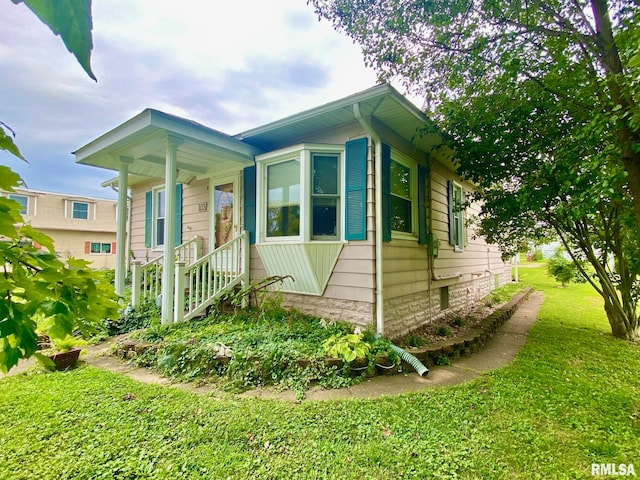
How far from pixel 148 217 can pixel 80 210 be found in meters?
16.2

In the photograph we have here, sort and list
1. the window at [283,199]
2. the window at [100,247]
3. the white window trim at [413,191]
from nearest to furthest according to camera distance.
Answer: the window at [283,199] → the white window trim at [413,191] → the window at [100,247]

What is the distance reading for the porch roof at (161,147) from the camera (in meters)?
4.17

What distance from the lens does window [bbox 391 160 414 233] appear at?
4.89m

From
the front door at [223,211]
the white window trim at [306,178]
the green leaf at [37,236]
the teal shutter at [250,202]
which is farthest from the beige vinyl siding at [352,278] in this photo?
the green leaf at [37,236]

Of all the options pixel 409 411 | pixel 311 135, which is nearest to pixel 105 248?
pixel 311 135

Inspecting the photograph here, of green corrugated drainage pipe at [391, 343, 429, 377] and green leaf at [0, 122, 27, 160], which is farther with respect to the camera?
green corrugated drainage pipe at [391, 343, 429, 377]

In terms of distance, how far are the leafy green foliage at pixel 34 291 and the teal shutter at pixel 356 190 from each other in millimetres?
3505

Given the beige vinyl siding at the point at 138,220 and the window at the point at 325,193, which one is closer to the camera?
the window at the point at 325,193

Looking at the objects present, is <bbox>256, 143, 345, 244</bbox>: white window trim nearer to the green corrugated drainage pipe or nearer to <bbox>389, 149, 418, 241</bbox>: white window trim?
<bbox>389, 149, 418, 241</bbox>: white window trim

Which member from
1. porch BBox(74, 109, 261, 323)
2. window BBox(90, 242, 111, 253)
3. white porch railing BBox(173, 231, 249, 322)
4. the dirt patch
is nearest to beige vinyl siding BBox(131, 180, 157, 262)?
porch BBox(74, 109, 261, 323)

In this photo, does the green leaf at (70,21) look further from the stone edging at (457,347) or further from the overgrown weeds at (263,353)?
the stone edging at (457,347)

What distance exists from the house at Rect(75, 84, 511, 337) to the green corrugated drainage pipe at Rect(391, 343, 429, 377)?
45cm

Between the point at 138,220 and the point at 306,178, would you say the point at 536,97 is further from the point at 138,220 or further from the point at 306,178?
the point at 138,220

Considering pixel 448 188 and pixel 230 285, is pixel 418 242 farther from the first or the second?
pixel 230 285
